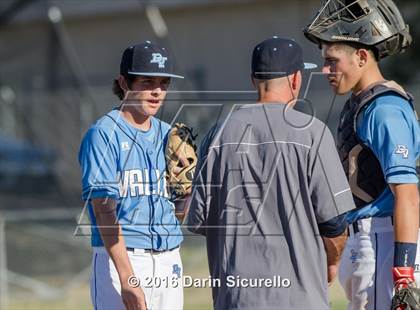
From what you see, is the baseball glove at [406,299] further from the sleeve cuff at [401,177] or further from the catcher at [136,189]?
the catcher at [136,189]

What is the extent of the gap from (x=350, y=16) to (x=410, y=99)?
559mm

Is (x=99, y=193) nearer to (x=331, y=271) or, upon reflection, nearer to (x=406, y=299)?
(x=331, y=271)

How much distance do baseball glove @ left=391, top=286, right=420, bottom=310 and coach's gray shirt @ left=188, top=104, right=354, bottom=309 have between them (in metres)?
0.47

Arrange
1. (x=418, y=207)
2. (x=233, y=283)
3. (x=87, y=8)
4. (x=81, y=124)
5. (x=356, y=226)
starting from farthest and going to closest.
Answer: (x=87, y=8)
(x=81, y=124)
(x=356, y=226)
(x=418, y=207)
(x=233, y=283)

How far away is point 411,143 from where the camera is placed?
5.29m

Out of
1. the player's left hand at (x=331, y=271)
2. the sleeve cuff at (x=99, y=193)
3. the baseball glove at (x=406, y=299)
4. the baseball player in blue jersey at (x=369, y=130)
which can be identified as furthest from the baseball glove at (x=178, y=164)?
the baseball glove at (x=406, y=299)

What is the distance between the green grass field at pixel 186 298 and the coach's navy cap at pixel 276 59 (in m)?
5.97

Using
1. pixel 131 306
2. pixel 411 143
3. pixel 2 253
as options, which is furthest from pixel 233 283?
pixel 2 253

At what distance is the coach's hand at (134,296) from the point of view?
5438 millimetres

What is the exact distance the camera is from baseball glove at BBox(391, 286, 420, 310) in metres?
5.09

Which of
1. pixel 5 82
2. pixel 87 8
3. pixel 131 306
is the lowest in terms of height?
pixel 131 306

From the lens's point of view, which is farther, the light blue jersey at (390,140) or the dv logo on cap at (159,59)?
the dv logo on cap at (159,59)

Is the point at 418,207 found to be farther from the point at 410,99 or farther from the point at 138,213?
the point at 138,213

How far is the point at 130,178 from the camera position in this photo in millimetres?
5699
